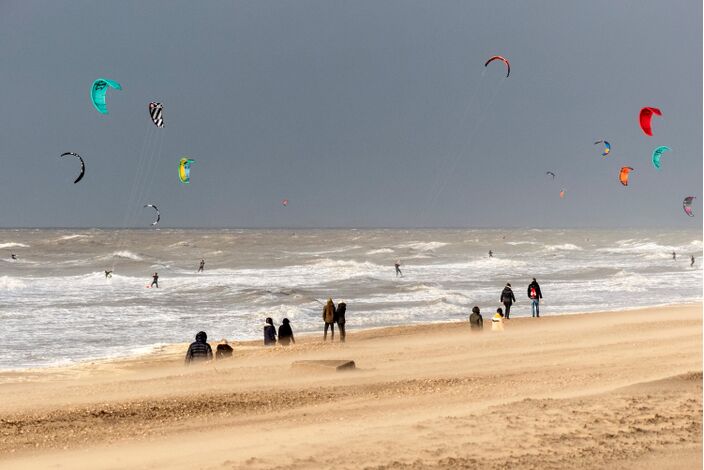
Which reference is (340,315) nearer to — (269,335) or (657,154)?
(269,335)

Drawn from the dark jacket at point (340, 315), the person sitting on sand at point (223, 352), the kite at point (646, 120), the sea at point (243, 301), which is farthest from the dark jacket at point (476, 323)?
the kite at point (646, 120)

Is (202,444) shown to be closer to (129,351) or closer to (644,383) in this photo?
(644,383)

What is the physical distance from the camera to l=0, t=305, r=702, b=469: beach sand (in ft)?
27.5

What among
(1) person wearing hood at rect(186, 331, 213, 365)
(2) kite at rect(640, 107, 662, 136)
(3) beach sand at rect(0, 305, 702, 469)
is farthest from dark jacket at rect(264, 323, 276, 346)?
(2) kite at rect(640, 107, 662, 136)

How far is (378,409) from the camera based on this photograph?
10789 mm

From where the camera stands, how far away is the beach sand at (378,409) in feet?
27.5

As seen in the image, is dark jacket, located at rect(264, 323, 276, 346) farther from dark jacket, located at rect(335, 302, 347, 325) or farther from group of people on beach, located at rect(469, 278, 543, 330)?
group of people on beach, located at rect(469, 278, 543, 330)

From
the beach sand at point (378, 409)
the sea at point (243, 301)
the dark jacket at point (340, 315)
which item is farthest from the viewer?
the sea at point (243, 301)

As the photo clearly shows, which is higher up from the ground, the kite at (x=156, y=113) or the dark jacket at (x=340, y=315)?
the kite at (x=156, y=113)

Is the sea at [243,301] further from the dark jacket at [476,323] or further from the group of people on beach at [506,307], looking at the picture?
the dark jacket at [476,323]

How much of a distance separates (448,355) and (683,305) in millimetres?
14388

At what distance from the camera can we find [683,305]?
2712cm

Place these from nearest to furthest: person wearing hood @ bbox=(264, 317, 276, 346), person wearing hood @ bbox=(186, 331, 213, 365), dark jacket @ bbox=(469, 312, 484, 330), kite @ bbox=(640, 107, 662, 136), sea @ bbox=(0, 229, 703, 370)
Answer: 1. person wearing hood @ bbox=(186, 331, 213, 365)
2. person wearing hood @ bbox=(264, 317, 276, 346)
3. dark jacket @ bbox=(469, 312, 484, 330)
4. sea @ bbox=(0, 229, 703, 370)
5. kite @ bbox=(640, 107, 662, 136)

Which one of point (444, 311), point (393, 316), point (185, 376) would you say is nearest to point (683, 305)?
point (444, 311)
